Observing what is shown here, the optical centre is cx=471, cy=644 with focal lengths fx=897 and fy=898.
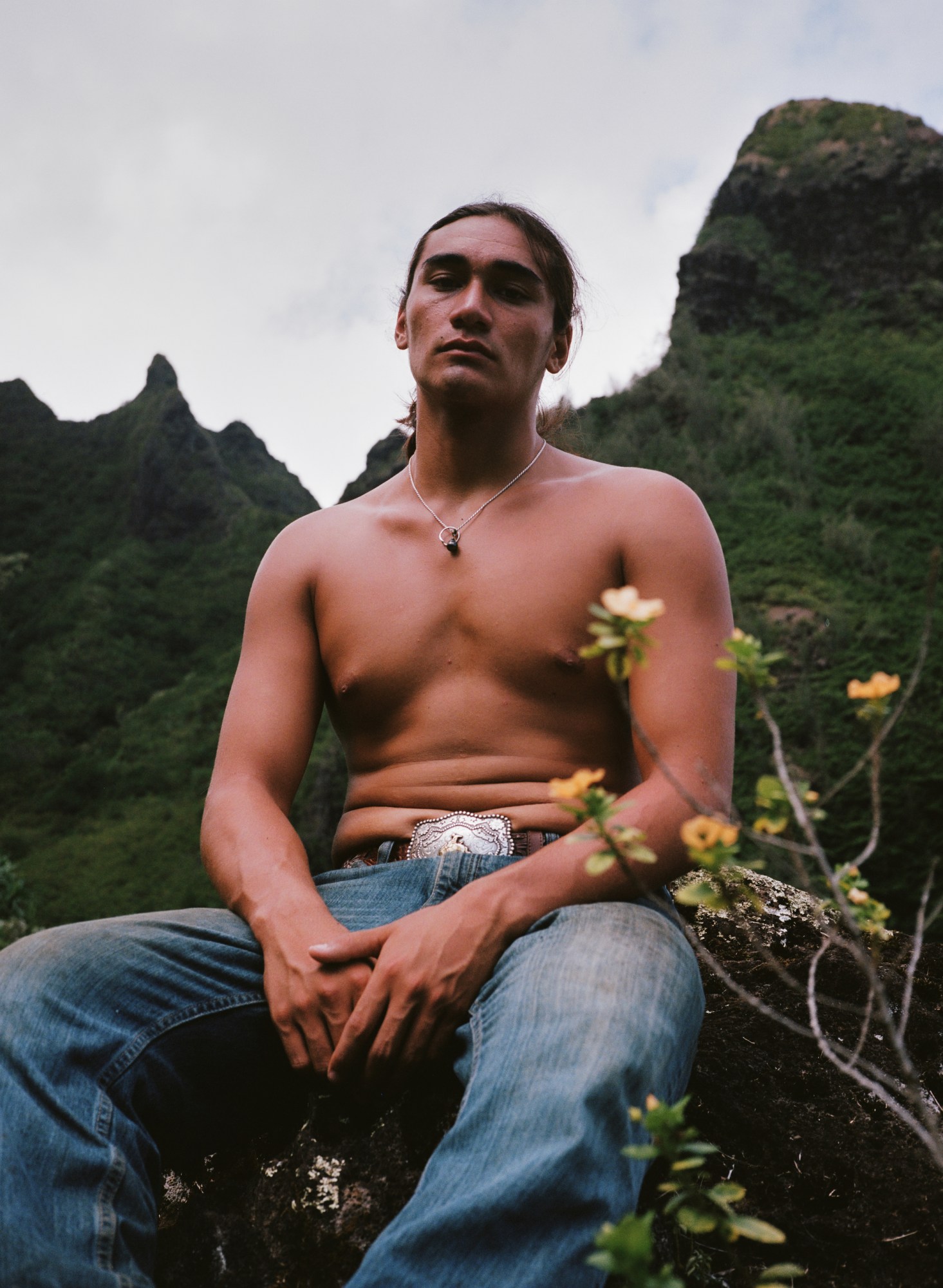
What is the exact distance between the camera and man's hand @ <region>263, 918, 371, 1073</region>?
146 cm

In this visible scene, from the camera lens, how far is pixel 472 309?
2.24 meters

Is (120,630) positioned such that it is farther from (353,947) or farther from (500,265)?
(353,947)

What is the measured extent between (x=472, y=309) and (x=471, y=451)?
1.16 ft

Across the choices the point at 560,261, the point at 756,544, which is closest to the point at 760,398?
the point at 756,544

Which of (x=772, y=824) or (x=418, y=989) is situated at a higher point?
(x=772, y=824)

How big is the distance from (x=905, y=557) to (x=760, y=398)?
8081 millimetres

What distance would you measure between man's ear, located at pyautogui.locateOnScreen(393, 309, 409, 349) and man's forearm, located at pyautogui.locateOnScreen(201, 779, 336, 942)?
4.64 ft

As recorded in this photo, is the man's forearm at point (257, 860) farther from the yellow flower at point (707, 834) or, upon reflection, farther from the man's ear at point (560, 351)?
the man's ear at point (560, 351)

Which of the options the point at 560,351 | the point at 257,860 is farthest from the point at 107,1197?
the point at 560,351

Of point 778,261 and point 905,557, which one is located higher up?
point 778,261

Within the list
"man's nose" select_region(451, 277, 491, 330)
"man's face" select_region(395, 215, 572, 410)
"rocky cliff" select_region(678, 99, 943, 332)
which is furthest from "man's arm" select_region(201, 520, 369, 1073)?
"rocky cliff" select_region(678, 99, 943, 332)

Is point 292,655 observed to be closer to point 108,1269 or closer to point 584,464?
point 584,464

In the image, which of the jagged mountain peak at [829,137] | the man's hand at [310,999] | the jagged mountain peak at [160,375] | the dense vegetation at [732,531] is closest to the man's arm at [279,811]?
the man's hand at [310,999]

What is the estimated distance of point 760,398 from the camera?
25.6 metres
